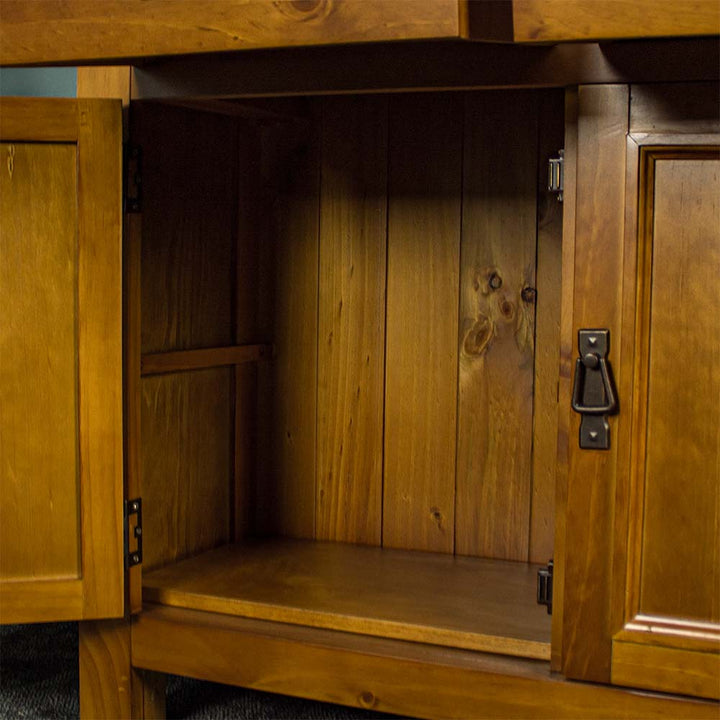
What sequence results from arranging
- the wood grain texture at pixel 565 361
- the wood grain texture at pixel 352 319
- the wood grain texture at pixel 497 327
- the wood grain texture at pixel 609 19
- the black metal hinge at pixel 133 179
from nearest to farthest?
the wood grain texture at pixel 609 19
the wood grain texture at pixel 565 361
the black metal hinge at pixel 133 179
the wood grain texture at pixel 497 327
the wood grain texture at pixel 352 319

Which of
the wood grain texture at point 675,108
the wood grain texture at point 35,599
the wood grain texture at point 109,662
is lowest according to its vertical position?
the wood grain texture at point 109,662

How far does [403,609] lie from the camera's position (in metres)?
1.84

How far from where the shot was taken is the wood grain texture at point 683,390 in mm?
1494

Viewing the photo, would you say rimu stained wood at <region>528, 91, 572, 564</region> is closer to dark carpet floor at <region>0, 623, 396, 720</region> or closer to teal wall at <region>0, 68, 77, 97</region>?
dark carpet floor at <region>0, 623, 396, 720</region>

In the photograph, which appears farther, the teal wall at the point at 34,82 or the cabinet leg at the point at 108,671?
the teal wall at the point at 34,82

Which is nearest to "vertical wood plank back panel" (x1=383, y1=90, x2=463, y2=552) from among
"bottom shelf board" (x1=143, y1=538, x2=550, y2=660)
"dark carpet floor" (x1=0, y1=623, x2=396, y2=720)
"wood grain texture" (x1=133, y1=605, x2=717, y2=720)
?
"bottom shelf board" (x1=143, y1=538, x2=550, y2=660)

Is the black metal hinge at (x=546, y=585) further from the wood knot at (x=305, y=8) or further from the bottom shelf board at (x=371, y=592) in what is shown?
the wood knot at (x=305, y=8)

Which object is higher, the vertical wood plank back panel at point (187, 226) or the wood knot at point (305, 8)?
the wood knot at point (305, 8)

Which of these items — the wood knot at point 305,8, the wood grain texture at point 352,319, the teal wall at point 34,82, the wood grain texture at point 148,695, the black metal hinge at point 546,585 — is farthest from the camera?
the teal wall at point 34,82

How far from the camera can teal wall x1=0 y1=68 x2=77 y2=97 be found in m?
2.74

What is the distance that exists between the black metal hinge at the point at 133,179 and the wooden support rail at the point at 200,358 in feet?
1.02

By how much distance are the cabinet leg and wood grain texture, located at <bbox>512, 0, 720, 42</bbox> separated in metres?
1.22

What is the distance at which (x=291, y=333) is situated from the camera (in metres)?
2.38

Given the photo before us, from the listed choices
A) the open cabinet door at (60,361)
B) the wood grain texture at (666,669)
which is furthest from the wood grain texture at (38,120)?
the wood grain texture at (666,669)
